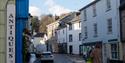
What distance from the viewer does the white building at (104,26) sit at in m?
41.4

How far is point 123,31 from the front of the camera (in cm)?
3900

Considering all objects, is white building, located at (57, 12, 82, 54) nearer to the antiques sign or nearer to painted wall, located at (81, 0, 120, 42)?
painted wall, located at (81, 0, 120, 42)

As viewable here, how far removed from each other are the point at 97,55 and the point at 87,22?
3950 cm

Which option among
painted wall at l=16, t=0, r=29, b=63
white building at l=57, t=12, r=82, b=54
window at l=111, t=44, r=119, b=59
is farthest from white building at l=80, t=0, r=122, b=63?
painted wall at l=16, t=0, r=29, b=63

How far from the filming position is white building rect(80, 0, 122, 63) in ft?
136

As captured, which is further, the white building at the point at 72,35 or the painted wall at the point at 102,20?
the white building at the point at 72,35

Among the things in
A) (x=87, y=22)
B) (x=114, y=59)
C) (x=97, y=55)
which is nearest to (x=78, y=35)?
(x=87, y=22)

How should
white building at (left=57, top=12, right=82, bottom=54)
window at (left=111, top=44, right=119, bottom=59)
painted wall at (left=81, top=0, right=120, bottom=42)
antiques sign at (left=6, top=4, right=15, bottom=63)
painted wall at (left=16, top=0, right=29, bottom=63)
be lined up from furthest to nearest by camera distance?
white building at (left=57, top=12, right=82, bottom=54)
painted wall at (left=81, top=0, right=120, bottom=42)
window at (left=111, top=44, right=119, bottom=59)
painted wall at (left=16, top=0, right=29, bottom=63)
antiques sign at (left=6, top=4, right=15, bottom=63)

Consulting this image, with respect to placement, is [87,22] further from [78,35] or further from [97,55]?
[97,55]

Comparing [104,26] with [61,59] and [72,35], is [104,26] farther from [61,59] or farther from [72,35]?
[72,35]

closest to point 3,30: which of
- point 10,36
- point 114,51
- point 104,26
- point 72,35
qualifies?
point 10,36

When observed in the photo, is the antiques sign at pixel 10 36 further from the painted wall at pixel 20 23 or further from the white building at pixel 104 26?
the white building at pixel 104 26

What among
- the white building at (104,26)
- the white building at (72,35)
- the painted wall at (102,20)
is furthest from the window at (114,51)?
the white building at (72,35)

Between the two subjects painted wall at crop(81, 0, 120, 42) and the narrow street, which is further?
the narrow street
